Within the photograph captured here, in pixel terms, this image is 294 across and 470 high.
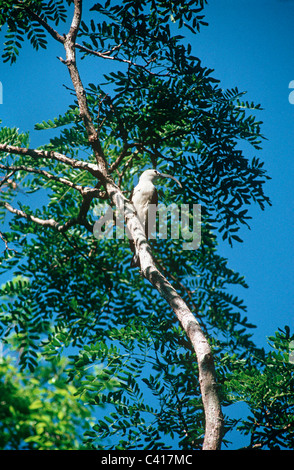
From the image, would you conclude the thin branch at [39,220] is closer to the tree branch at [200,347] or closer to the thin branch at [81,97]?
the thin branch at [81,97]

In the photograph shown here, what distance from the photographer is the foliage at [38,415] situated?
1893mm

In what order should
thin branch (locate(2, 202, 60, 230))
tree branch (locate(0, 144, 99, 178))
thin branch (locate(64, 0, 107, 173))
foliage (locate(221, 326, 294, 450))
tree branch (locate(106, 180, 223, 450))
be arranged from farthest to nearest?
thin branch (locate(2, 202, 60, 230)) < tree branch (locate(0, 144, 99, 178)) < thin branch (locate(64, 0, 107, 173)) < foliage (locate(221, 326, 294, 450)) < tree branch (locate(106, 180, 223, 450))

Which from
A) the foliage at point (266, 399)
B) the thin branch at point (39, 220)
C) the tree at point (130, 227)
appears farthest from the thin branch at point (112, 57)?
the foliage at point (266, 399)

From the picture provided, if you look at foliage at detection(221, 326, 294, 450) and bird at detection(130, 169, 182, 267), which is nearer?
foliage at detection(221, 326, 294, 450)

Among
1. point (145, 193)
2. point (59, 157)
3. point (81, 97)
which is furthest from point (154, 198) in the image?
point (81, 97)

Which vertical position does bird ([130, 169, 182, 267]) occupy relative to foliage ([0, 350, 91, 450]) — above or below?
above

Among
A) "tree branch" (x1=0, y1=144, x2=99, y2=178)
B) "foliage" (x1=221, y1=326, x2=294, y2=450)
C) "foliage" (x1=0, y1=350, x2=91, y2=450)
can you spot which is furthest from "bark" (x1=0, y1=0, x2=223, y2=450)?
"foliage" (x1=0, y1=350, x2=91, y2=450)

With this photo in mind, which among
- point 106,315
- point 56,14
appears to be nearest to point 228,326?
point 106,315

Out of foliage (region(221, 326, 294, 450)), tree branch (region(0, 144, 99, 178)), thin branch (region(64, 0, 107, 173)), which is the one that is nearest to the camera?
foliage (region(221, 326, 294, 450))

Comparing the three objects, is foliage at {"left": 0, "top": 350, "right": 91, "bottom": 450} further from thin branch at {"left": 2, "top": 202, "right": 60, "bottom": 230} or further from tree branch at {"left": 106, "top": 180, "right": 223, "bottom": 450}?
thin branch at {"left": 2, "top": 202, "right": 60, "bottom": 230}

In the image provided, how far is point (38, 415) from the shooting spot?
190 cm

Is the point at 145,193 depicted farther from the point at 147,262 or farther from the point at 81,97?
the point at 147,262

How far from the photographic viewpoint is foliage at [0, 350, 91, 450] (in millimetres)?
1893
